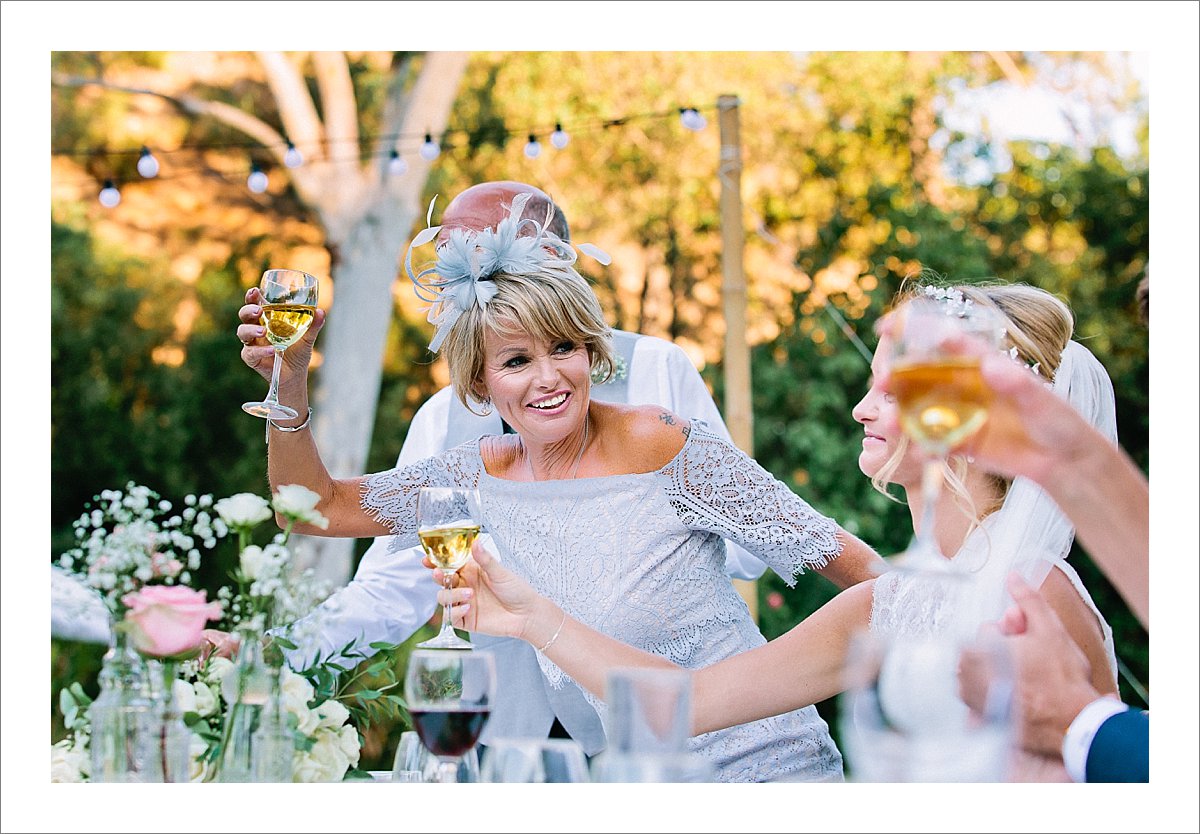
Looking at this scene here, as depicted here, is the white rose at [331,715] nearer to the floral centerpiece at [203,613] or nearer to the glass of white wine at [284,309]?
the floral centerpiece at [203,613]

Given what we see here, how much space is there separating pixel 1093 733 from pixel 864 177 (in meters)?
7.10

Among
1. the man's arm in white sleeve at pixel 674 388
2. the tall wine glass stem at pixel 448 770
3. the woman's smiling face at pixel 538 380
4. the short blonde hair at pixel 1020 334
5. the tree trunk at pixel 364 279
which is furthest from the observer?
the tree trunk at pixel 364 279

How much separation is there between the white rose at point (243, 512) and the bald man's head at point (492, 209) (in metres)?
1.47

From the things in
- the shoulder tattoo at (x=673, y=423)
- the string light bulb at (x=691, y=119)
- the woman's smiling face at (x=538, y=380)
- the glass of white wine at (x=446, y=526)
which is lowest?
the glass of white wine at (x=446, y=526)

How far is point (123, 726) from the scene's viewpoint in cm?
172

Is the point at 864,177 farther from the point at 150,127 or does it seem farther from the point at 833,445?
the point at 150,127

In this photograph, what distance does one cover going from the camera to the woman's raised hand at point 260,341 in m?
2.49

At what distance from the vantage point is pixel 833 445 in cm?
746

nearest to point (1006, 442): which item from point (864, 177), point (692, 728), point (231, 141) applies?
point (692, 728)

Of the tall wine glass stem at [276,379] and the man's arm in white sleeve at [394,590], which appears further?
the man's arm in white sleeve at [394,590]

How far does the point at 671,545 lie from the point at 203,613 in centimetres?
120

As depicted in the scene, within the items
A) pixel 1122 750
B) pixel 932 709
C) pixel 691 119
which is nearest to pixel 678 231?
pixel 691 119

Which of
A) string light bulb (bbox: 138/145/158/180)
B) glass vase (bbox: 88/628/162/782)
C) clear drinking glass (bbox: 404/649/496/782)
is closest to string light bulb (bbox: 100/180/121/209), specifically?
string light bulb (bbox: 138/145/158/180)

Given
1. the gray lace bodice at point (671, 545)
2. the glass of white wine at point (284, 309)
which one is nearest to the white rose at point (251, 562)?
the glass of white wine at point (284, 309)
